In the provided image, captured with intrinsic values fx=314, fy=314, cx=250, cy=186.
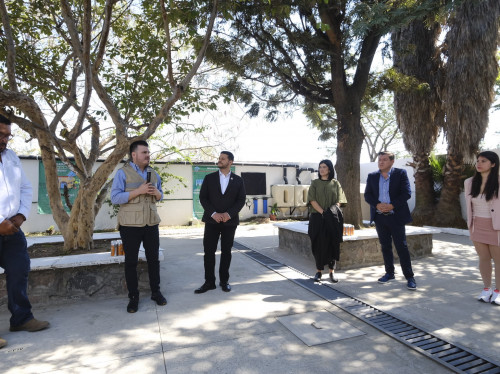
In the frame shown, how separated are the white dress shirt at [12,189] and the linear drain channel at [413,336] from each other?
3416 millimetres

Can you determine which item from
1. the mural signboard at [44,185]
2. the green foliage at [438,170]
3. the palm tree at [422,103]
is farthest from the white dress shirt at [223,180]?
the mural signboard at [44,185]

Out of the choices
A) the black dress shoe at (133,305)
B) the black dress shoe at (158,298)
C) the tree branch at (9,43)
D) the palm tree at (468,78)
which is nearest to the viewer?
the black dress shoe at (133,305)

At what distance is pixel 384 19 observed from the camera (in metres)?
5.41

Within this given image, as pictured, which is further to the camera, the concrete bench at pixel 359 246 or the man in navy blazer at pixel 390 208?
the concrete bench at pixel 359 246

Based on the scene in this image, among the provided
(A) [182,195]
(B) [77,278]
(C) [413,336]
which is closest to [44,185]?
(A) [182,195]

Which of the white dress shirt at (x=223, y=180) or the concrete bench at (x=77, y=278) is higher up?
the white dress shirt at (x=223, y=180)

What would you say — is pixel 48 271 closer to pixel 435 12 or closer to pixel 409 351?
pixel 409 351

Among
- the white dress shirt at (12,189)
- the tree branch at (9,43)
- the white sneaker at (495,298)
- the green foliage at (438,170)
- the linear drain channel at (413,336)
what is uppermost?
the tree branch at (9,43)

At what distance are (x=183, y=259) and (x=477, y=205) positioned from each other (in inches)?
193

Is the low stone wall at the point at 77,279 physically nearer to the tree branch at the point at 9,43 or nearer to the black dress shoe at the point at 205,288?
the black dress shoe at the point at 205,288

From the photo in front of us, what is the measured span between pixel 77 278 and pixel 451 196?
10.3 metres

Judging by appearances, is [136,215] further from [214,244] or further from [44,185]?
[44,185]

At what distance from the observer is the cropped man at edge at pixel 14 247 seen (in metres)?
2.93

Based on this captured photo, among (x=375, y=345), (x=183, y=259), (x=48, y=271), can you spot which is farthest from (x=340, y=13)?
(x=48, y=271)
